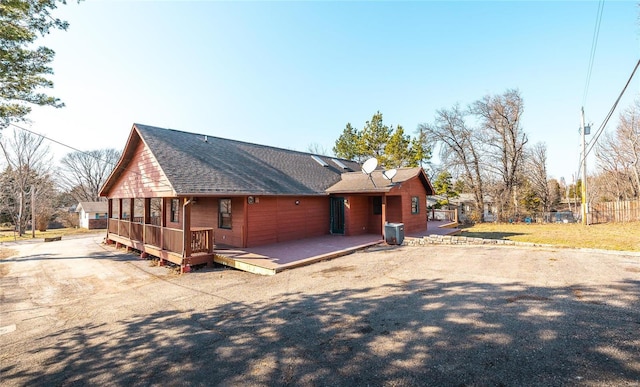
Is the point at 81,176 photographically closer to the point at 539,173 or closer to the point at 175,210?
the point at 175,210

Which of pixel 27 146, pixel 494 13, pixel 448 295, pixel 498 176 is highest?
pixel 494 13

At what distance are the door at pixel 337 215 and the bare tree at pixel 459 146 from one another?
56.5ft

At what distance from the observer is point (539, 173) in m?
33.4

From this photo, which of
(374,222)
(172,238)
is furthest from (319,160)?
(172,238)

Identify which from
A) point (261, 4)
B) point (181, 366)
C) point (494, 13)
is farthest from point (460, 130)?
point (181, 366)

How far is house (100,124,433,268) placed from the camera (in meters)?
10.0

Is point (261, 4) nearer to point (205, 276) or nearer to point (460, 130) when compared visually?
point (205, 276)

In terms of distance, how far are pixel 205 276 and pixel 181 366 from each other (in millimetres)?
5271

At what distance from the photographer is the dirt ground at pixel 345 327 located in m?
3.31

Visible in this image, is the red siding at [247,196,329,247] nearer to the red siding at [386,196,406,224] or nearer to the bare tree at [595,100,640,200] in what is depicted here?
the red siding at [386,196,406,224]

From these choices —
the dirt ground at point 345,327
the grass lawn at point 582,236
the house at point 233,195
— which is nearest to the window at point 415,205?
the house at point 233,195

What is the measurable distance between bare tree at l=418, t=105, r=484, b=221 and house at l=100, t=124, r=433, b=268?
37.9 ft

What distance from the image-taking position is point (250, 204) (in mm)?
11438

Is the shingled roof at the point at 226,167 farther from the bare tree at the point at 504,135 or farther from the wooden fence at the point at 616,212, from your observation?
the wooden fence at the point at 616,212
